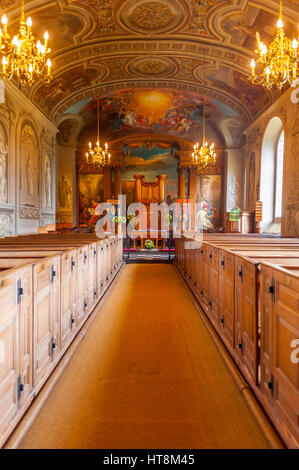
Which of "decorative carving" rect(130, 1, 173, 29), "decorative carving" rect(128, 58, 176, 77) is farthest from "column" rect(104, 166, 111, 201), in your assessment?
"decorative carving" rect(130, 1, 173, 29)

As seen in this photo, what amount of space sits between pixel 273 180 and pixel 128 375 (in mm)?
10339

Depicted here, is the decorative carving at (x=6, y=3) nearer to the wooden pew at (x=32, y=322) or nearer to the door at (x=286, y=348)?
the wooden pew at (x=32, y=322)

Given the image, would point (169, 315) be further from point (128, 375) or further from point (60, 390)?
point (60, 390)

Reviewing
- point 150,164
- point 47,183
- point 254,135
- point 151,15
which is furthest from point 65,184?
point 254,135

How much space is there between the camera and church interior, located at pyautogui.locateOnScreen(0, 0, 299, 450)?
6.31ft

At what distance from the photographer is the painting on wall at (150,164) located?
16203mm

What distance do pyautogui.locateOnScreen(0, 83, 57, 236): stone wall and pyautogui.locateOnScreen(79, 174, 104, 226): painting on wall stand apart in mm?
3272

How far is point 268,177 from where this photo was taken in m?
11.2

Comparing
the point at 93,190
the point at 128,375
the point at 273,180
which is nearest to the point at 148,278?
the point at 128,375

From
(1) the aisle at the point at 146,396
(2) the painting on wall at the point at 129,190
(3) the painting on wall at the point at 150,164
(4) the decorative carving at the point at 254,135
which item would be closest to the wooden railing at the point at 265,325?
(1) the aisle at the point at 146,396

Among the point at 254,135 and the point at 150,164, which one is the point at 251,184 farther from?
the point at 150,164

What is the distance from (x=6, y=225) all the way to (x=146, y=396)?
24.5ft

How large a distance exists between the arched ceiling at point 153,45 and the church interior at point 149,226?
2.1 inches

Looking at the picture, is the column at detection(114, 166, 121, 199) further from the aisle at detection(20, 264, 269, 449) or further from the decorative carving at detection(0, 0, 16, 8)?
the aisle at detection(20, 264, 269, 449)
